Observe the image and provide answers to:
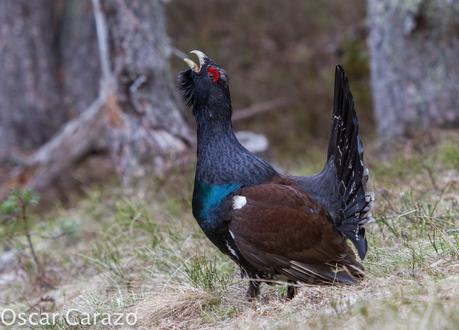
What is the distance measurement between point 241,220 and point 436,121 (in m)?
4.43

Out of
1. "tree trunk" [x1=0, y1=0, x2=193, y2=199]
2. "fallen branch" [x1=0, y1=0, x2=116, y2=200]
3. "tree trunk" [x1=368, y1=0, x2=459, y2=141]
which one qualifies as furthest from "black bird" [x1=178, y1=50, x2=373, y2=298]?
"fallen branch" [x1=0, y1=0, x2=116, y2=200]

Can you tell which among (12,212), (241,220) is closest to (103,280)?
(12,212)

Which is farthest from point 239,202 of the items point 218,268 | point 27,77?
point 27,77

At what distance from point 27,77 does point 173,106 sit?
3.74 meters

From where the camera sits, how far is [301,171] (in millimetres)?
7324

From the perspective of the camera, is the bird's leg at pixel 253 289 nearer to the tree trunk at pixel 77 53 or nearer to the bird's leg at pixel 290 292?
the bird's leg at pixel 290 292

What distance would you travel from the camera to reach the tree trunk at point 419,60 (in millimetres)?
7695

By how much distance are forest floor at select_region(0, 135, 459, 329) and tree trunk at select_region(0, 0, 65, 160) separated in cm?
363

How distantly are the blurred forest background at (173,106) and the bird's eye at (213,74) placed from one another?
1233mm

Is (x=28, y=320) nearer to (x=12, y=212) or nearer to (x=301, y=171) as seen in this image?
(x=12, y=212)

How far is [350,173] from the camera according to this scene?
4441mm

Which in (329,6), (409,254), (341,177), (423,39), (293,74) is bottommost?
(409,254)

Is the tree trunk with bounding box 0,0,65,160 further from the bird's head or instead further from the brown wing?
the brown wing

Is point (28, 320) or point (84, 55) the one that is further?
point (84, 55)
